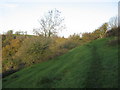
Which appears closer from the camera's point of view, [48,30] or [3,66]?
[48,30]

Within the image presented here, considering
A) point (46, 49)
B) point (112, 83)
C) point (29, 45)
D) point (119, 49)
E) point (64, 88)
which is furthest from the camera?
point (29, 45)

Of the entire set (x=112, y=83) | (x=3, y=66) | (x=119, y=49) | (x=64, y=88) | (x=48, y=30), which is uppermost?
(x=48, y=30)

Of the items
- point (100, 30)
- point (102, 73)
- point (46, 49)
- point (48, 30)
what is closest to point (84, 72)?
point (102, 73)

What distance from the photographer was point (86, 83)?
817 cm

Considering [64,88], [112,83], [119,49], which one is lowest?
[64,88]

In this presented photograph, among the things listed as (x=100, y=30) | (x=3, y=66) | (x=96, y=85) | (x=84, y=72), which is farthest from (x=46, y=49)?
(x=3, y=66)

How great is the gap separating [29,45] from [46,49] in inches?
200

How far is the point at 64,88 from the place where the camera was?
27.8 ft

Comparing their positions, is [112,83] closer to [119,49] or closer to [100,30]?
[119,49]

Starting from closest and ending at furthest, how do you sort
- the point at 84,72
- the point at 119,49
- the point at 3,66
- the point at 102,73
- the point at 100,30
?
1. the point at 102,73
2. the point at 84,72
3. the point at 119,49
4. the point at 100,30
5. the point at 3,66

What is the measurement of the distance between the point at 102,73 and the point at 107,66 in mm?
1290

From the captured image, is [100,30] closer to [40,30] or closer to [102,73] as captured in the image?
[40,30]

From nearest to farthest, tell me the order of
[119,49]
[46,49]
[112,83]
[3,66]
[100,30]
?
[112,83], [119,49], [46,49], [100,30], [3,66]

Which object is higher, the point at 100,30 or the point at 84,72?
the point at 100,30
